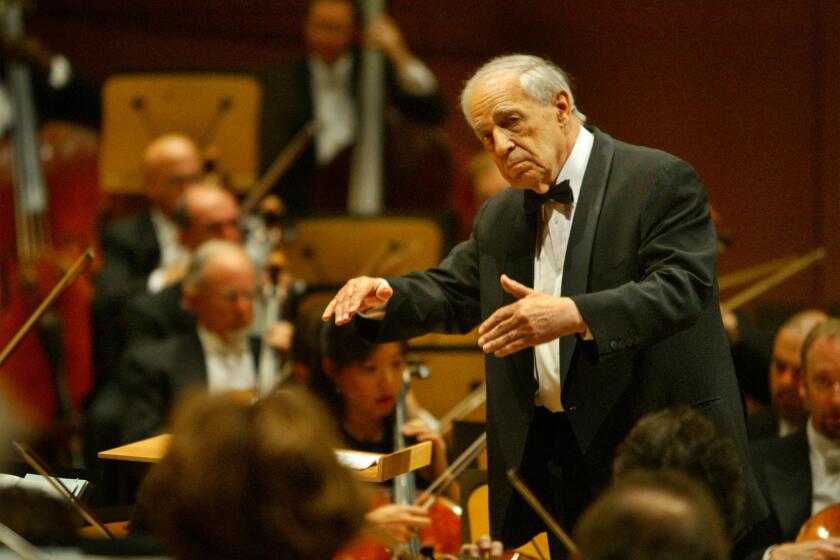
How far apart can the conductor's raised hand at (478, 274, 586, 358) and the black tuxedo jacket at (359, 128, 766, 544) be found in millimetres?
36

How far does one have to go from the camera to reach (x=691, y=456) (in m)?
1.77

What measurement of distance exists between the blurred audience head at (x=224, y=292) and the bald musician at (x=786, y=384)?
1637mm

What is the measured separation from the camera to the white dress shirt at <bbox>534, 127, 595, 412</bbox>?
2.40m

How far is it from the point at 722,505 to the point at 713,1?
4.39 meters

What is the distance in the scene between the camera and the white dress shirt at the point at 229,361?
400 centimetres

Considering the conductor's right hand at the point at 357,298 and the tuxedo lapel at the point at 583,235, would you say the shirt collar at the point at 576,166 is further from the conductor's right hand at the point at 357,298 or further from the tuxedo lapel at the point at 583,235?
the conductor's right hand at the point at 357,298

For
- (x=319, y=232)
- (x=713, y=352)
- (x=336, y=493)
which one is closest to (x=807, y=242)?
(x=319, y=232)

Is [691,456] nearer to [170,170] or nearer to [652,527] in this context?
[652,527]

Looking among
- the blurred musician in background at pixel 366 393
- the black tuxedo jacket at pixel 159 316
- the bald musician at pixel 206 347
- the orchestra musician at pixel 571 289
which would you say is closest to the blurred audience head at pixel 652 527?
the orchestra musician at pixel 571 289

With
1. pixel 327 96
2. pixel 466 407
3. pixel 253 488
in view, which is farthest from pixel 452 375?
pixel 253 488

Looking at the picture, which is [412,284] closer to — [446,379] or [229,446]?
[229,446]

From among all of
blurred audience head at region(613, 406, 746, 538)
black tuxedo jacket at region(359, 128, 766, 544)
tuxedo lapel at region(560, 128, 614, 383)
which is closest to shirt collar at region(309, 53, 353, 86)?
black tuxedo jacket at region(359, 128, 766, 544)

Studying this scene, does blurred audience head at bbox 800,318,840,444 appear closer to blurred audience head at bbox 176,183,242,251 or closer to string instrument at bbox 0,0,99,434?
blurred audience head at bbox 176,183,242,251

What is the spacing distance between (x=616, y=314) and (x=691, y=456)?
403 mm
